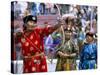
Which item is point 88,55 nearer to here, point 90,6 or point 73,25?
point 73,25

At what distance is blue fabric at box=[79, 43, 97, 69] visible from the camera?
1.54 metres

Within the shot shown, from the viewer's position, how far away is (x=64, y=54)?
1.49 metres

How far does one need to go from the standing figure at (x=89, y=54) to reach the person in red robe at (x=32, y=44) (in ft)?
0.88

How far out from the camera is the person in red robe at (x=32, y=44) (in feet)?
4.58

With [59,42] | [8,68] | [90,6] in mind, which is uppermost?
[90,6]

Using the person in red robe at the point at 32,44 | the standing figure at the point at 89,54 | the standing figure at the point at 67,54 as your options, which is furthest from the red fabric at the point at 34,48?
the standing figure at the point at 89,54

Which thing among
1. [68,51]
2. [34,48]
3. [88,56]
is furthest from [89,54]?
[34,48]

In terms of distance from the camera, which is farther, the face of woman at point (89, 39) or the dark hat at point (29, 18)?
the face of woman at point (89, 39)

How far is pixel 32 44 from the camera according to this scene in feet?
4.62

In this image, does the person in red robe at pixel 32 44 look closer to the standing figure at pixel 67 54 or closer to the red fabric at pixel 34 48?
the red fabric at pixel 34 48

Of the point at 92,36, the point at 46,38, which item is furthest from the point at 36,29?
the point at 92,36

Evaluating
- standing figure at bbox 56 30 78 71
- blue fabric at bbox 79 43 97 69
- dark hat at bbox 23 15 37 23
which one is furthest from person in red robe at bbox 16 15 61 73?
blue fabric at bbox 79 43 97 69

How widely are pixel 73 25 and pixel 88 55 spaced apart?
23 centimetres

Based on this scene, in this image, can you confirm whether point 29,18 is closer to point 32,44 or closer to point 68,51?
point 32,44
